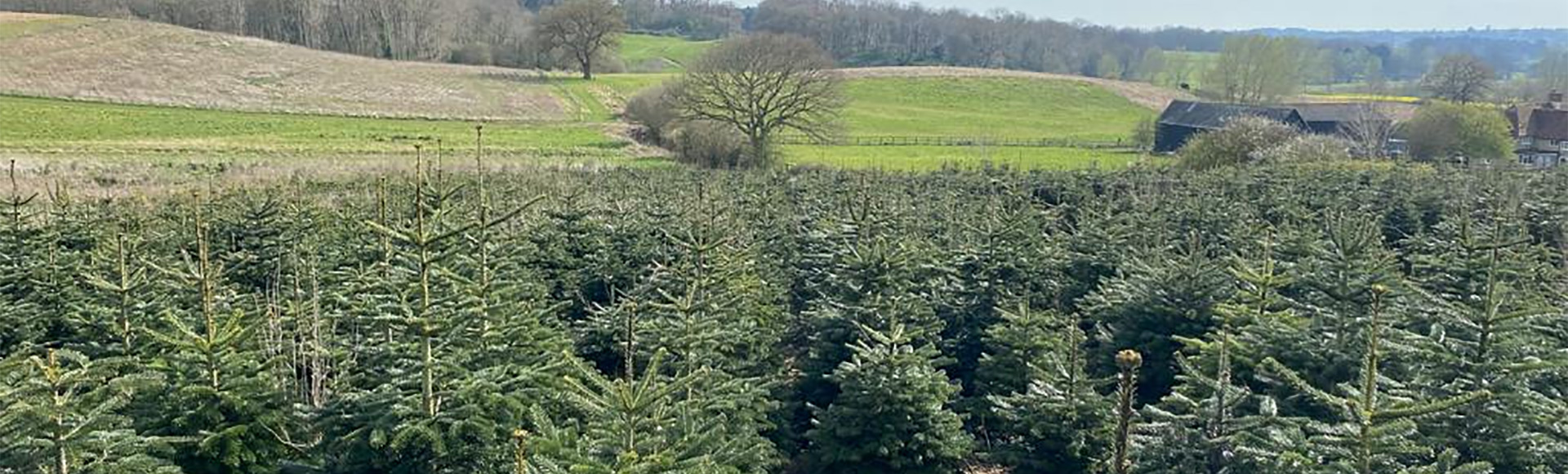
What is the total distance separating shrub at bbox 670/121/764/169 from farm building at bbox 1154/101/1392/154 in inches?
1089

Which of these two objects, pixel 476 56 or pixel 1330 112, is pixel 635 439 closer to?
pixel 1330 112

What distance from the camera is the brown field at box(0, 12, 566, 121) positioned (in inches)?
2158

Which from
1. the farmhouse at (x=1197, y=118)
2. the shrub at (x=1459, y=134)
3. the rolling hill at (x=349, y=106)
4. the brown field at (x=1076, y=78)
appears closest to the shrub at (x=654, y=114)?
the rolling hill at (x=349, y=106)

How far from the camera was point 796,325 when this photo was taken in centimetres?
1584

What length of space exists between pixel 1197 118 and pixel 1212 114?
850mm

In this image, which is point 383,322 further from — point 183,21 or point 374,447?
point 183,21

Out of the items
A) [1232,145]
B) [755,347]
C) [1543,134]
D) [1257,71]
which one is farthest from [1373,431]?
[1257,71]

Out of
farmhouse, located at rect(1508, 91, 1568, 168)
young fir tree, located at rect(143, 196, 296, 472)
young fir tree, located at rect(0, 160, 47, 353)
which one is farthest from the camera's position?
farmhouse, located at rect(1508, 91, 1568, 168)

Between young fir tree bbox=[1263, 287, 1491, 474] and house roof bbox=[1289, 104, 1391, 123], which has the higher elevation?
house roof bbox=[1289, 104, 1391, 123]

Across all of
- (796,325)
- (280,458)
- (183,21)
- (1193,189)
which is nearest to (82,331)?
(280,458)

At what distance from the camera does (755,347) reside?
41.4 ft

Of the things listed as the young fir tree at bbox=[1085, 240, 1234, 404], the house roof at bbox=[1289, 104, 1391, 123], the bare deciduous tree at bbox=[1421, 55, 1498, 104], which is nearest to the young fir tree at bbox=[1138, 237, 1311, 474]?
the young fir tree at bbox=[1085, 240, 1234, 404]

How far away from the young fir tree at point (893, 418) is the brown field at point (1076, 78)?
75.9 meters

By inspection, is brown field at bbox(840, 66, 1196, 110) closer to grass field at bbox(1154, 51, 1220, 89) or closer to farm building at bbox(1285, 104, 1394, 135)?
grass field at bbox(1154, 51, 1220, 89)
